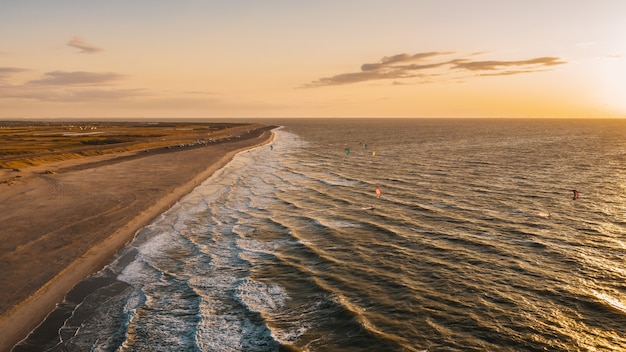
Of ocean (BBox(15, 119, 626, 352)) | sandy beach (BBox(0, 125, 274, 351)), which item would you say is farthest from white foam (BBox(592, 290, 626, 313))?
sandy beach (BBox(0, 125, 274, 351))

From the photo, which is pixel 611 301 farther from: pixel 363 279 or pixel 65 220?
pixel 65 220

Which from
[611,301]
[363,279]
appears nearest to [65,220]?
[363,279]

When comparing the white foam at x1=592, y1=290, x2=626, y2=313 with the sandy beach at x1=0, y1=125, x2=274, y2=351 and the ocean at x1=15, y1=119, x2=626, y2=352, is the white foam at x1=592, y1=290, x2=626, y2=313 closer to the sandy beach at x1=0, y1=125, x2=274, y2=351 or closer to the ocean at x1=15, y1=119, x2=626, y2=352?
the ocean at x1=15, y1=119, x2=626, y2=352

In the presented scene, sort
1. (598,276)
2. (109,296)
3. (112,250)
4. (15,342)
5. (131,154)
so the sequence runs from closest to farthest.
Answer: (15,342), (109,296), (598,276), (112,250), (131,154)

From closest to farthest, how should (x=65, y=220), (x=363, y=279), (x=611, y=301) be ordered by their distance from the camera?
(x=611, y=301) → (x=363, y=279) → (x=65, y=220)

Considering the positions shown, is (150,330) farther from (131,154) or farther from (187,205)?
(131,154)

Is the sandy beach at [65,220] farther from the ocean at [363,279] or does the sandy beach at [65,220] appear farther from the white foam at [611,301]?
the white foam at [611,301]

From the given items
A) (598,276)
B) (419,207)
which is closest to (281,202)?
(419,207)
